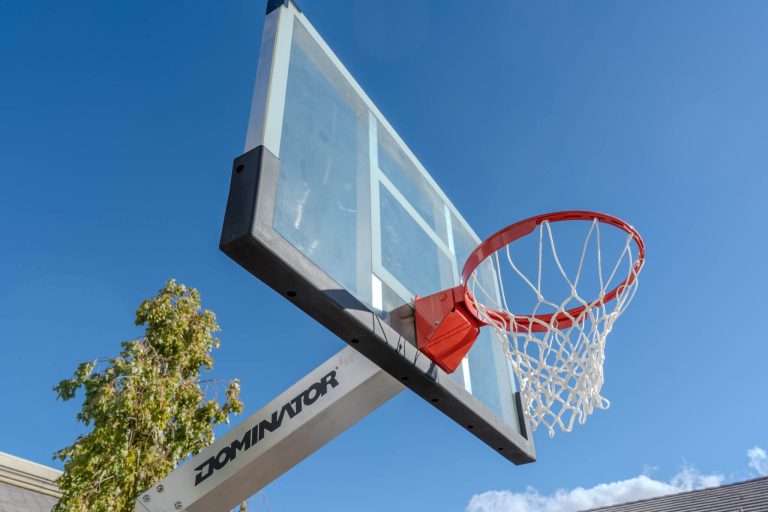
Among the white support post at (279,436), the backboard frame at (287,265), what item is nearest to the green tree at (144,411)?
the white support post at (279,436)

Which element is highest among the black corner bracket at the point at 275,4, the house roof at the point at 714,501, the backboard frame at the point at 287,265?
the house roof at the point at 714,501

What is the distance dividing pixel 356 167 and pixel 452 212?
1.33 metres

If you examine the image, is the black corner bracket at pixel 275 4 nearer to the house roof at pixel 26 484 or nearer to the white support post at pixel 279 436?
the white support post at pixel 279 436

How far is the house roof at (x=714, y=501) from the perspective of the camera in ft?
28.1

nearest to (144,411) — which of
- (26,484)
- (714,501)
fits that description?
(26,484)

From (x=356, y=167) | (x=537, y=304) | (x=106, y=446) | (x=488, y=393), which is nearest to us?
(x=356, y=167)

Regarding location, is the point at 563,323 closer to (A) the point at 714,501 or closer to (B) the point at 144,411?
(B) the point at 144,411

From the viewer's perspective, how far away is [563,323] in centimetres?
325

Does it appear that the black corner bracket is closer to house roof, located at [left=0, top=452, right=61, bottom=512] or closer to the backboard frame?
the backboard frame

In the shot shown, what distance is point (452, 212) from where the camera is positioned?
413cm

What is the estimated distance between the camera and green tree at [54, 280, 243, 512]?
206 inches

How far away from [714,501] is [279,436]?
27.8 ft

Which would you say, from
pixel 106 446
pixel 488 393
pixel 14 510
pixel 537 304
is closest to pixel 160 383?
pixel 106 446

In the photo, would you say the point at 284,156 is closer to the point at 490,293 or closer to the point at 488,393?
the point at 490,293
